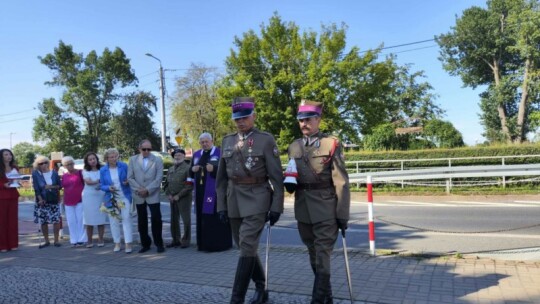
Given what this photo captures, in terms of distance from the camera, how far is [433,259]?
6305mm

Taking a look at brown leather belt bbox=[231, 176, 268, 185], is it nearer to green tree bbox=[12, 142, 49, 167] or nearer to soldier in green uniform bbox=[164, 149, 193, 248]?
soldier in green uniform bbox=[164, 149, 193, 248]

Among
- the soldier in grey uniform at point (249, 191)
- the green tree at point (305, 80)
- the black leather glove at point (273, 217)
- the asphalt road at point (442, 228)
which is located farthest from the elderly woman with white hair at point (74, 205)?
the green tree at point (305, 80)

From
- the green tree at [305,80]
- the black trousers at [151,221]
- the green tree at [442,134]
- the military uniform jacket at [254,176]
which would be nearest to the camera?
the military uniform jacket at [254,176]

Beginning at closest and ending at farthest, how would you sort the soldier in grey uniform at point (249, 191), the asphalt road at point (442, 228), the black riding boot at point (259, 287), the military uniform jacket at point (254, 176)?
1. the soldier in grey uniform at point (249, 191)
2. the military uniform jacket at point (254, 176)
3. the black riding boot at point (259, 287)
4. the asphalt road at point (442, 228)

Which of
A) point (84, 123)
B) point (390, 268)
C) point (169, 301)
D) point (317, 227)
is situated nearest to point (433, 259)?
point (390, 268)

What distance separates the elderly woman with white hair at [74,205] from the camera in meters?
8.82

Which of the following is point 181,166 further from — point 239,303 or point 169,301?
point 239,303

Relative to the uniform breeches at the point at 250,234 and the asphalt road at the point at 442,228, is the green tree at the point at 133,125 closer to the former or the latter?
the asphalt road at the point at 442,228

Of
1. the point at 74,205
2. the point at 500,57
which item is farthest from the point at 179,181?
the point at 500,57

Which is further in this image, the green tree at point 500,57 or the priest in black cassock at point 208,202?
the green tree at point 500,57

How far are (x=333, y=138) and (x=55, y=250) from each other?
6.47 m

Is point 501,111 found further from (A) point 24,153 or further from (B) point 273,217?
(A) point 24,153

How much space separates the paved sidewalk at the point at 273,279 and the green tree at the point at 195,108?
115 ft

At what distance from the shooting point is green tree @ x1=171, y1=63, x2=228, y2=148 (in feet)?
140
